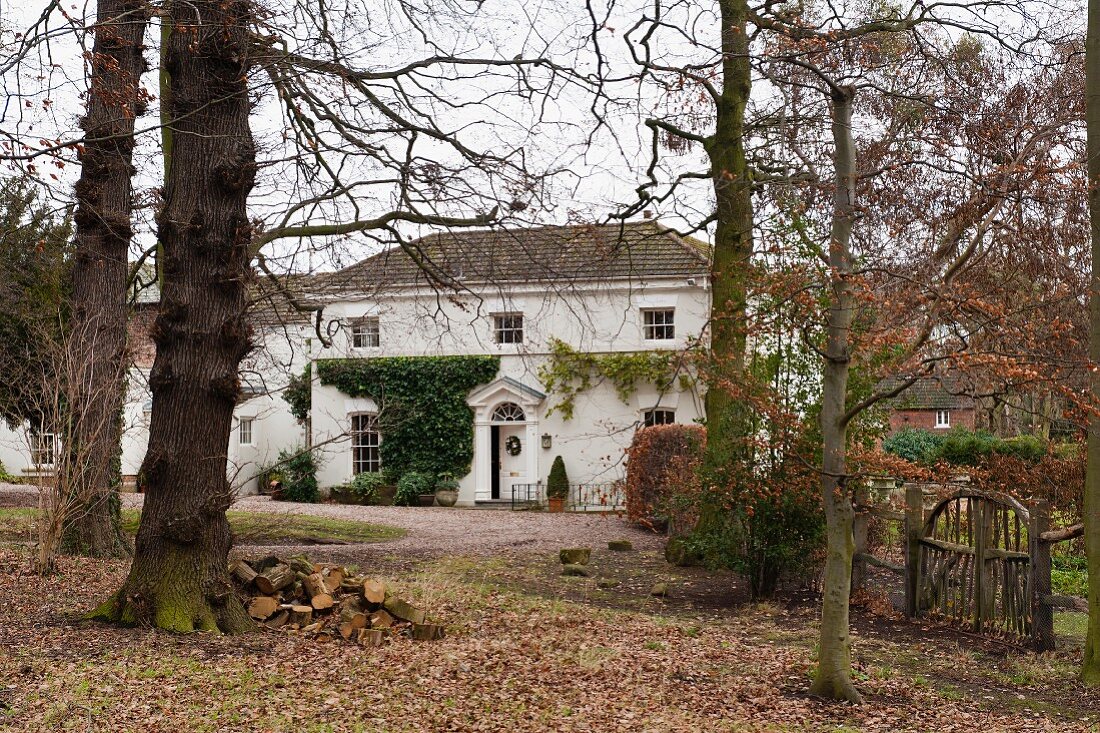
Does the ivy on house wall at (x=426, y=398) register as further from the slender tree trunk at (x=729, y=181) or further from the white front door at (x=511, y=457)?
the slender tree trunk at (x=729, y=181)

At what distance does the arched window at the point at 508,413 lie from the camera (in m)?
29.5

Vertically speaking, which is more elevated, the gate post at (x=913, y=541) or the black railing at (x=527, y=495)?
the gate post at (x=913, y=541)

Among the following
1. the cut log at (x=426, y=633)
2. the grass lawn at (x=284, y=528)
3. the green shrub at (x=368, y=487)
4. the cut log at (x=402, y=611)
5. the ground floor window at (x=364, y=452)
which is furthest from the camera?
the ground floor window at (x=364, y=452)

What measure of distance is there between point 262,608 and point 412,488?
19484mm

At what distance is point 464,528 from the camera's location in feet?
72.8

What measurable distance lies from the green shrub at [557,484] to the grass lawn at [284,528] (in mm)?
7603

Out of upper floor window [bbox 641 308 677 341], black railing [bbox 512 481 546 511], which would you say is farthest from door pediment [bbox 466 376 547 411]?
upper floor window [bbox 641 308 677 341]

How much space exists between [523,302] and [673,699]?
22272 millimetres

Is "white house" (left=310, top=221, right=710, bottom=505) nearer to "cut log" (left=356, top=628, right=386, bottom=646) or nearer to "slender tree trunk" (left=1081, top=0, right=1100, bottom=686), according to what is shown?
"cut log" (left=356, top=628, right=386, bottom=646)

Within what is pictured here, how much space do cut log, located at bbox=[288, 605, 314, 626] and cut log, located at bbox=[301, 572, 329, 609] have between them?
0.93 ft

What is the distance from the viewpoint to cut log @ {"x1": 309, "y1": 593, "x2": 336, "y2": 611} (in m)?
9.74

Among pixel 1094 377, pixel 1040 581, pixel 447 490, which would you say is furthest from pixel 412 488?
pixel 1094 377

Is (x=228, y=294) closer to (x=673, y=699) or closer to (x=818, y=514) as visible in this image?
(x=673, y=699)

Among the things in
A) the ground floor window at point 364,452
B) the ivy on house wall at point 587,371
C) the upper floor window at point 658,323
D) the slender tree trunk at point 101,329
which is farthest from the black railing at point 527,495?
the slender tree trunk at point 101,329
